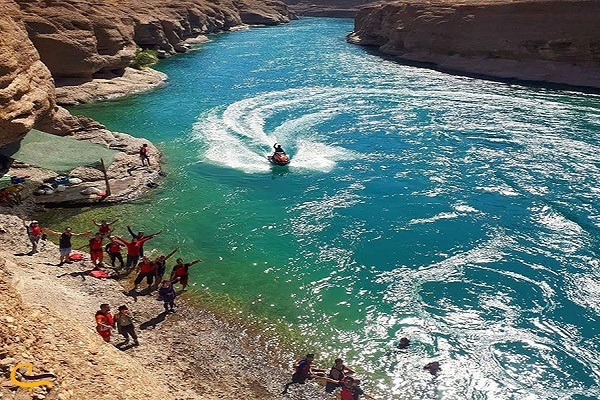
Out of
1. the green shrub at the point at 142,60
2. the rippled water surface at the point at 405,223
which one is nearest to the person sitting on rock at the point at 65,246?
the rippled water surface at the point at 405,223

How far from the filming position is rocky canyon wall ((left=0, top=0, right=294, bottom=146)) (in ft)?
90.9

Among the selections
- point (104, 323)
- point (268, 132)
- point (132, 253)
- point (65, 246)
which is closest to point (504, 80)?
point (268, 132)

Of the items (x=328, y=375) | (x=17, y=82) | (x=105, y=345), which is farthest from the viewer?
(x=17, y=82)

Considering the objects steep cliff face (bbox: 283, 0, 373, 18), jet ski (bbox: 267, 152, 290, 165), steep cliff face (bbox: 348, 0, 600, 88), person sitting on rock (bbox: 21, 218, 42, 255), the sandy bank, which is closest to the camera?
the sandy bank

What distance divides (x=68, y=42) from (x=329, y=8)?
126734mm

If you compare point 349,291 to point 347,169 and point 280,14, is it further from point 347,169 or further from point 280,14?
point 280,14

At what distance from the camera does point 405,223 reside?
28422 mm

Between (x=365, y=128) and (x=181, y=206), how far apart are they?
21.0m

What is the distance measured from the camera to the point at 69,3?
53.9 m

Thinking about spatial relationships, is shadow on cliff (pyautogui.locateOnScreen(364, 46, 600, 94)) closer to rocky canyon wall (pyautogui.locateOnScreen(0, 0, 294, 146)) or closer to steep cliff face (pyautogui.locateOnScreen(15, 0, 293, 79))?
steep cliff face (pyautogui.locateOnScreen(15, 0, 293, 79))

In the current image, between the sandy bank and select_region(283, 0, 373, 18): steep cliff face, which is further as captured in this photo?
select_region(283, 0, 373, 18): steep cliff face

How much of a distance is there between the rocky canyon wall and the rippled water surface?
6622 mm

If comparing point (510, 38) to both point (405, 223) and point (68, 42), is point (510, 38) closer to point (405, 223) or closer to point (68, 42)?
point (405, 223)

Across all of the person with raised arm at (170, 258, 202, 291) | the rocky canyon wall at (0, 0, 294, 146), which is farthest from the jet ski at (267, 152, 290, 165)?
the person with raised arm at (170, 258, 202, 291)
